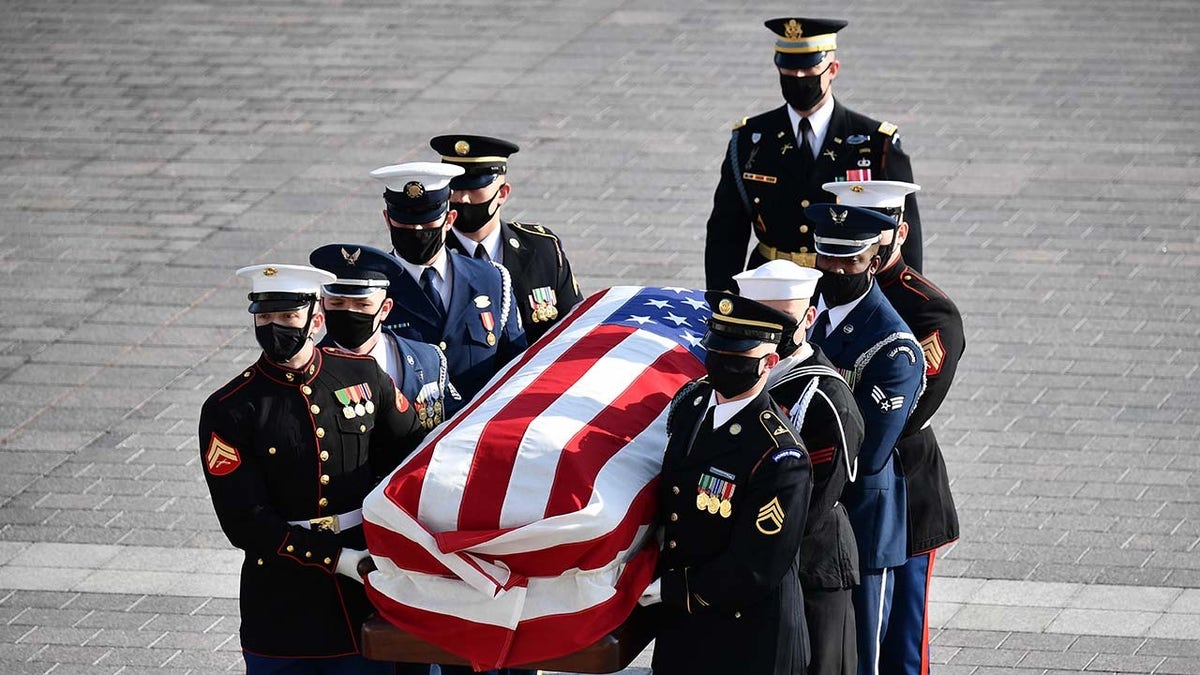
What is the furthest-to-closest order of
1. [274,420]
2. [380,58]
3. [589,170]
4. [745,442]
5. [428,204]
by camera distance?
[380,58] < [589,170] < [428,204] < [274,420] < [745,442]

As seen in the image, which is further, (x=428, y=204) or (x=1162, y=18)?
(x=1162, y=18)

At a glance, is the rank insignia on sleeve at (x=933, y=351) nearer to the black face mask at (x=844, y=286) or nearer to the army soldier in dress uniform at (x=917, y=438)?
the army soldier in dress uniform at (x=917, y=438)

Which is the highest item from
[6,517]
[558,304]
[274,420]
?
[274,420]

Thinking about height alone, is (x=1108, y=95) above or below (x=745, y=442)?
below

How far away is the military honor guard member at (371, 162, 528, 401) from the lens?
4730 millimetres

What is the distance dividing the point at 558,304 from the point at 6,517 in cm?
264

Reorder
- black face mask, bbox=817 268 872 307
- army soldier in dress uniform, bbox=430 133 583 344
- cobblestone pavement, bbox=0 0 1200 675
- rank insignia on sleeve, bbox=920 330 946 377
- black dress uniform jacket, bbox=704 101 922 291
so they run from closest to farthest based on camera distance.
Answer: black face mask, bbox=817 268 872 307
rank insignia on sleeve, bbox=920 330 946 377
army soldier in dress uniform, bbox=430 133 583 344
black dress uniform jacket, bbox=704 101 922 291
cobblestone pavement, bbox=0 0 1200 675

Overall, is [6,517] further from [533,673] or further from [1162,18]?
[1162,18]

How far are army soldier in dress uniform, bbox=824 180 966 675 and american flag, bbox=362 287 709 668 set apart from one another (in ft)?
3.33

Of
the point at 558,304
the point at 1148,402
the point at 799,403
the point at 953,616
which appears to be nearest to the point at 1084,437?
the point at 1148,402

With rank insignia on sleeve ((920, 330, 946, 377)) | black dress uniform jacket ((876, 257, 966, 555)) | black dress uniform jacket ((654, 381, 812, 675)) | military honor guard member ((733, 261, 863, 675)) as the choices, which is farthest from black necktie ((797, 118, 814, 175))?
black dress uniform jacket ((654, 381, 812, 675))

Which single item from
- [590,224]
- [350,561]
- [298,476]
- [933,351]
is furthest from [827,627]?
[590,224]

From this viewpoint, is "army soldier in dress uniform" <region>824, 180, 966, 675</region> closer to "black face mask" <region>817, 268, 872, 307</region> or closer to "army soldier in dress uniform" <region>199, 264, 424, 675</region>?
"black face mask" <region>817, 268, 872, 307</region>

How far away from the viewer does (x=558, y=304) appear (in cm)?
534
